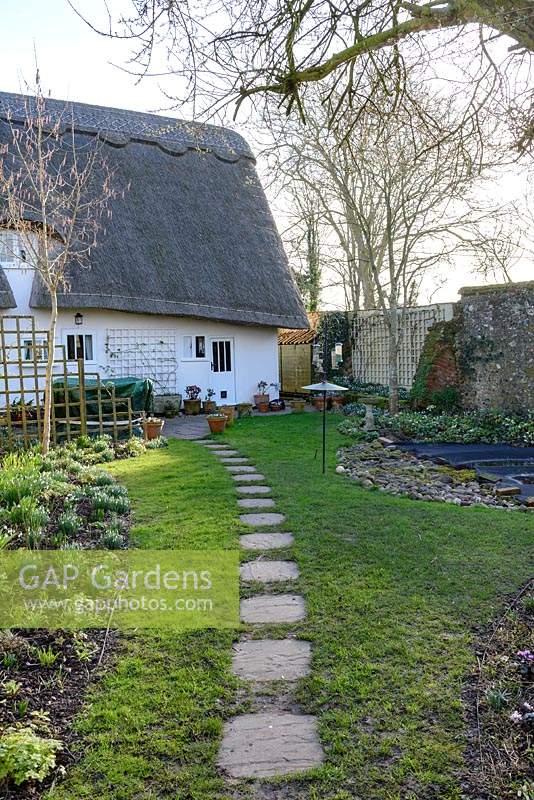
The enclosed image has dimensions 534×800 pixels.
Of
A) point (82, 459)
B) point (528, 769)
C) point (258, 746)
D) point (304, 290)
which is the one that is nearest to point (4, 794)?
point (258, 746)

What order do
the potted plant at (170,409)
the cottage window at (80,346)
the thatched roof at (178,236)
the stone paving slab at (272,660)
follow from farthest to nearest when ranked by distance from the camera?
the potted plant at (170,409) < the thatched roof at (178,236) < the cottage window at (80,346) < the stone paving slab at (272,660)

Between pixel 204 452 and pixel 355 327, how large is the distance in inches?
354

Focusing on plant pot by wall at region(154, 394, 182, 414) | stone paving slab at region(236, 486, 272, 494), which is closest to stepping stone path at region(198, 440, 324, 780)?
stone paving slab at region(236, 486, 272, 494)

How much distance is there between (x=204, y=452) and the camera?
9.52 metres

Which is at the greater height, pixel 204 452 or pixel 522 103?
pixel 522 103

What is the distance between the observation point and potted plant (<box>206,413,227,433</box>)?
1162 cm


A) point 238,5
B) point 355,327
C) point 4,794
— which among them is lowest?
point 4,794

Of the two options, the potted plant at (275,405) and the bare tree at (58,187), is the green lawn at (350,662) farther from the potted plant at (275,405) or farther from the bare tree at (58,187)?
the potted plant at (275,405)

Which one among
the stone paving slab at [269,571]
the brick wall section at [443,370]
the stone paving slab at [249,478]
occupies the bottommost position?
the stone paving slab at [269,571]

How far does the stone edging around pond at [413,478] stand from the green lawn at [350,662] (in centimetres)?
62

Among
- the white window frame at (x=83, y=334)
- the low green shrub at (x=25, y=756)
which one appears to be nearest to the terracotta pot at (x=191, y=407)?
the white window frame at (x=83, y=334)

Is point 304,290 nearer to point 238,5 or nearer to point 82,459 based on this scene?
point 82,459

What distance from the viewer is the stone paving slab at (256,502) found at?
20.6 ft

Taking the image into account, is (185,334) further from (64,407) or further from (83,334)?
(64,407)
